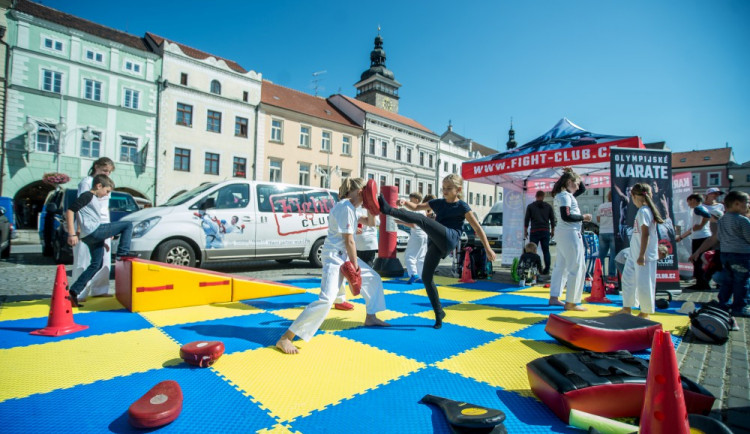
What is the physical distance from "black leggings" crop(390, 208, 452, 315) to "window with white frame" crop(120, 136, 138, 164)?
25.9m

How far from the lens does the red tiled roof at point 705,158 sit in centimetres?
5560

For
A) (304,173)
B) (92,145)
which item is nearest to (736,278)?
(92,145)

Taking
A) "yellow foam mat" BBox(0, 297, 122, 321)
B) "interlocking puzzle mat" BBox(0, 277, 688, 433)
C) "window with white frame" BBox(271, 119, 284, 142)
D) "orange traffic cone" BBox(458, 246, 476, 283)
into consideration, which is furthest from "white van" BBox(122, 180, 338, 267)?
"window with white frame" BBox(271, 119, 284, 142)

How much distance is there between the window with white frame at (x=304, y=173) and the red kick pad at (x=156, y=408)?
99.0 feet

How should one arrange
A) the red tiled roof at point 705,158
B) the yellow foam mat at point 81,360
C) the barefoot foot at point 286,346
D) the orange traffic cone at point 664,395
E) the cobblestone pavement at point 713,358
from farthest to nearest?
the red tiled roof at point 705,158 → the barefoot foot at point 286,346 → the yellow foam mat at point 81,360 → the cobblestone pavement at point 713,358 → the orange traffic cone at point 664,395

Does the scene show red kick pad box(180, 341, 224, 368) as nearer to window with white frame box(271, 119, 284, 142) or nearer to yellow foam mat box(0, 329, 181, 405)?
yellow foam mat box(0, 329, 181, 405)

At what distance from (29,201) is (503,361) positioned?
32.5m

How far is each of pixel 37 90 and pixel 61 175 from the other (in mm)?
5219

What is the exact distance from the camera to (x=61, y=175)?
20781mm

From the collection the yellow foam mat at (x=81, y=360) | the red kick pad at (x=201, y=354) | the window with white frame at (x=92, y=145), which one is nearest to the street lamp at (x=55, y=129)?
the window with white frame at (x=92, y=145)

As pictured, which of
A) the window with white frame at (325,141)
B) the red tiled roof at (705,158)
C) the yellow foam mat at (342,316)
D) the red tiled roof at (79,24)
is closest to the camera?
the yellow foam mat at (342,316)

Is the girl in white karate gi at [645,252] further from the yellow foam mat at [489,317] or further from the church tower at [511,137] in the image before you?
the church tower at [511,137]

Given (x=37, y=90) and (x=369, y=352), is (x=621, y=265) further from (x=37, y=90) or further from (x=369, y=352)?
(x=37, y=90)

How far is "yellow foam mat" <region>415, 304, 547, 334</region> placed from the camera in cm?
439
